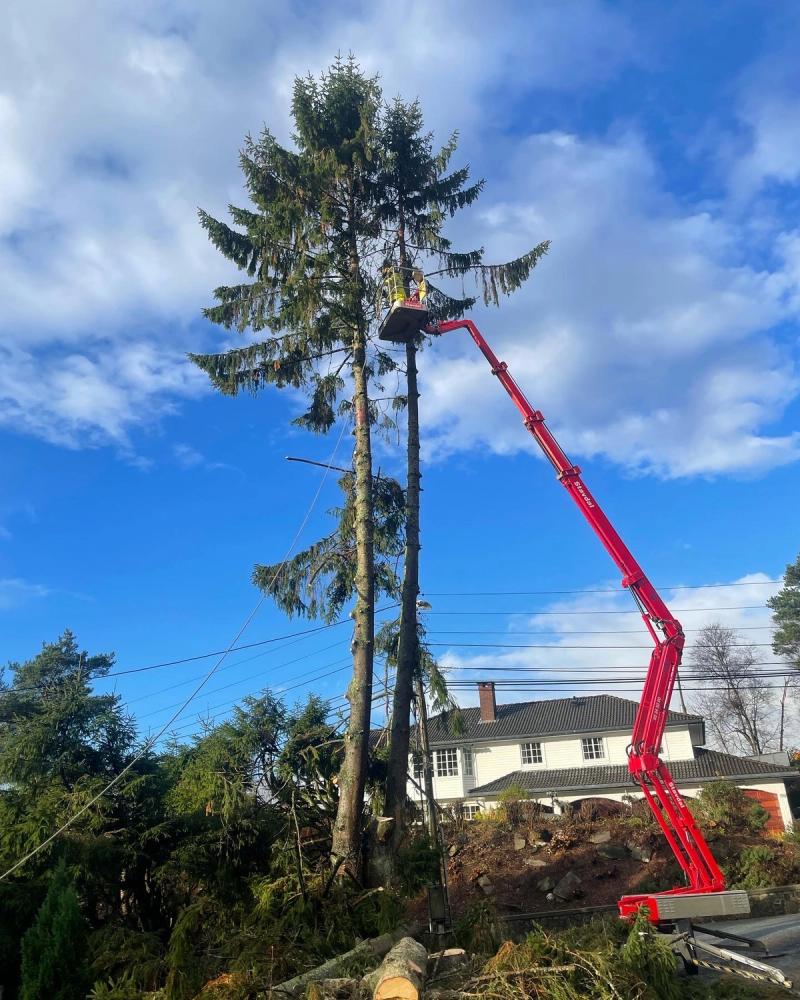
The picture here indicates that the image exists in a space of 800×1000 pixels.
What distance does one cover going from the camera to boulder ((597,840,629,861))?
20531 mm

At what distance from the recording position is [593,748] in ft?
112

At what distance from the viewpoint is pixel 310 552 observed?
44.4 ft

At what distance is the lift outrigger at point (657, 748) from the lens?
9750 millimetres

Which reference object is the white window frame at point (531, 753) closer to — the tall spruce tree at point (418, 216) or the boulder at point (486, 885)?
the boulder at point (486, 885)

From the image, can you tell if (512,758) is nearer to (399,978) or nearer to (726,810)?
(726,810)

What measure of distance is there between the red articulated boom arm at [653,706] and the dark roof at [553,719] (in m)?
23.3

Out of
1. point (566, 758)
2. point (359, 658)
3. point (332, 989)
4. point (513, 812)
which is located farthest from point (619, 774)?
point (332, 989)

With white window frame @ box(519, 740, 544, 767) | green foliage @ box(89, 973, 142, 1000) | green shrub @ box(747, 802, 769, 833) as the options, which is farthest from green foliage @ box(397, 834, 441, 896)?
white window frame @ box(519, 740, 544, 767)

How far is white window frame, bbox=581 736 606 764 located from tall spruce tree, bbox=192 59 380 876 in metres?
25.3

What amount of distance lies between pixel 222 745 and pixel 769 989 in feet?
27.6

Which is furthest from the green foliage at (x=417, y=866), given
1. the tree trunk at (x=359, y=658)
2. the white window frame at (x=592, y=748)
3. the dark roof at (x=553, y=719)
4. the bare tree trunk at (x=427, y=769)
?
the white window frame at (x=592, y=748)

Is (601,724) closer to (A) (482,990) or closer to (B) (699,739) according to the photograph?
(B) (699,739)

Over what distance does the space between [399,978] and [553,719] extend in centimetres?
3158

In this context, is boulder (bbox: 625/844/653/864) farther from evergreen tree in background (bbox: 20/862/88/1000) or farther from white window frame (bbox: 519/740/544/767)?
evergreen tree in background (bbox: 20/862/88/1000)
